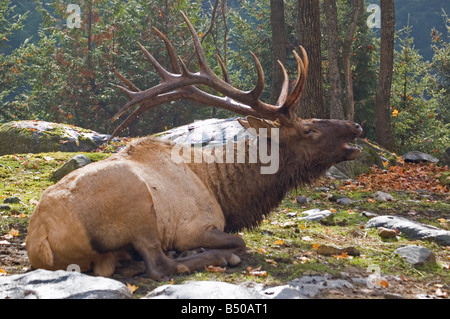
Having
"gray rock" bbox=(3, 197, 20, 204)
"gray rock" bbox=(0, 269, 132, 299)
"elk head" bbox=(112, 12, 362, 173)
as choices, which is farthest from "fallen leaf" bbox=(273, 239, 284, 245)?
"gray rock" bbox=(3, 197, 20, 204)

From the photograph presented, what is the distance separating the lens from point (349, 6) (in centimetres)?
2197

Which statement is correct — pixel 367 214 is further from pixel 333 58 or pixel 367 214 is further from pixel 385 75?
pixel 385 75

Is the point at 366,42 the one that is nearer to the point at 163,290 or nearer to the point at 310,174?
the point at 310,174

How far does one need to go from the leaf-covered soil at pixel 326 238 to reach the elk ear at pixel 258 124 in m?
0.88

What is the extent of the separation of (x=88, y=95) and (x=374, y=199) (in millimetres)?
16029

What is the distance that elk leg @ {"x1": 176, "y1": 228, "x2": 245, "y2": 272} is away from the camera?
16.7 feet

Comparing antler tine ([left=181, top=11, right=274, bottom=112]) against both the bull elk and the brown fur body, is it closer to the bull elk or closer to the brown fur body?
the bull elk

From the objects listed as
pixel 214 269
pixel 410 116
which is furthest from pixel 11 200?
pixel 410 116

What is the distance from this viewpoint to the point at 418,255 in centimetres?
552

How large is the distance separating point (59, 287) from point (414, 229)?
4.32m

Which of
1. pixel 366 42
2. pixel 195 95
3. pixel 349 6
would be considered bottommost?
pixel 195 95

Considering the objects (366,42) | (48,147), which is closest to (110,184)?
(48,147)

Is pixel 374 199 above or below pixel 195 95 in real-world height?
below
